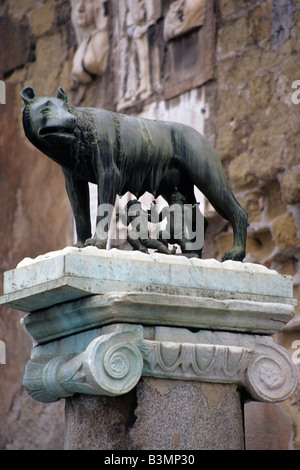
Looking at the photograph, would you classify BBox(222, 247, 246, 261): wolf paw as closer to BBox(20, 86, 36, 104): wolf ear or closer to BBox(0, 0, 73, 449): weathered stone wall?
BBox(20, 86, 36, 104): wolf ear

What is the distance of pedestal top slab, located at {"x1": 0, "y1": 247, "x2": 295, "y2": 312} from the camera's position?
2.83m

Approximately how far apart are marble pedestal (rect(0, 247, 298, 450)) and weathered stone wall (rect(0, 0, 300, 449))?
174 centimetres

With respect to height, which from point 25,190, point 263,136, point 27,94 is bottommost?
point 27,94

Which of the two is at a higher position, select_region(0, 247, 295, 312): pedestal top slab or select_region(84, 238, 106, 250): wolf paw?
select_region(84, 238, 106, 250): wolf paw

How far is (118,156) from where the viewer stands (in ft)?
10.5

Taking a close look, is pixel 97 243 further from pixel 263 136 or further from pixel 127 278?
pixel 263 136

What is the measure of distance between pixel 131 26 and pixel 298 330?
2.44 metres

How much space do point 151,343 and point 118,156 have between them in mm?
684

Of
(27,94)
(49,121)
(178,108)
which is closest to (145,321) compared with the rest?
(49,121)

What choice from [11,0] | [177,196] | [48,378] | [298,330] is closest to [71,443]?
[48,378]

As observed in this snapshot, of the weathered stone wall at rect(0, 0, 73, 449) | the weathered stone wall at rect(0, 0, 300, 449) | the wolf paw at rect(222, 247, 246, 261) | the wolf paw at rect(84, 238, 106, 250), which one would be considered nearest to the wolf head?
the wolf paw at rect(84, 238, 106, 250)

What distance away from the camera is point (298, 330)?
15.6 feet

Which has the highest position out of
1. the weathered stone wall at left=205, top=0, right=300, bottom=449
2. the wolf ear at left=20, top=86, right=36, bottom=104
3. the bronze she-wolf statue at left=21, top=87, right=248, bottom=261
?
the weathered stone wall at left=205, top=0, right=300, bottom=449
